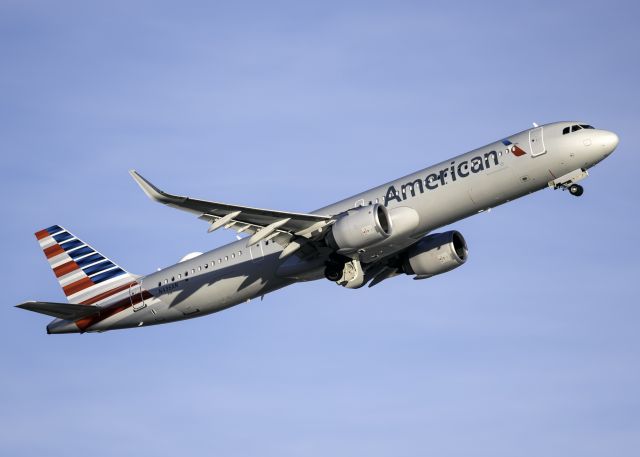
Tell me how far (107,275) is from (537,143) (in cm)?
2419

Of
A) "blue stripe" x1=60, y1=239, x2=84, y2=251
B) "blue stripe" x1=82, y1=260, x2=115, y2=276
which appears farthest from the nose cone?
"blue stripe" x1=60, y1=239, x2=84, y2=251

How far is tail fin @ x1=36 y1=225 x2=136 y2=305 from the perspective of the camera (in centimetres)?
5553

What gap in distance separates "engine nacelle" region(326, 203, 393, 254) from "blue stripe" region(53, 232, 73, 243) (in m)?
18.3

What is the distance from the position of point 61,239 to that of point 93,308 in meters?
5.71

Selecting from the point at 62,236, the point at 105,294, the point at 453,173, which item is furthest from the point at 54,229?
the point at 453,173

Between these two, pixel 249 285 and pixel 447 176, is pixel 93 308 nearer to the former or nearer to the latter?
pixel 249 285

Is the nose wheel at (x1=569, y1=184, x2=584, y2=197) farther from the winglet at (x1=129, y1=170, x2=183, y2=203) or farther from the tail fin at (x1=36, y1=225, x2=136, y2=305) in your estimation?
the tail fin at (x1=36, y1=225, x2=136, y2=305)

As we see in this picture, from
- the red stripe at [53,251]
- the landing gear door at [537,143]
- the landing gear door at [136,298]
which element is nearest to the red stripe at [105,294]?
the landing gear door at [136,298]

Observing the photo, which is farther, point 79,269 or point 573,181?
point 79,269

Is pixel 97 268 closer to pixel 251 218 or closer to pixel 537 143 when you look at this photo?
pixel 251 218

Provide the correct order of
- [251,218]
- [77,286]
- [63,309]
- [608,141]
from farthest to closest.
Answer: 1. [77,286]
2. [63,309]
3. [251,218]
4. [608,141]

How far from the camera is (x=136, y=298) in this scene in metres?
53.8

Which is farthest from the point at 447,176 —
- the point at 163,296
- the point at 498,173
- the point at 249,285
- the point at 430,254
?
the point at 163,296

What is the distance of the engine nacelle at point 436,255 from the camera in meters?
52.6
